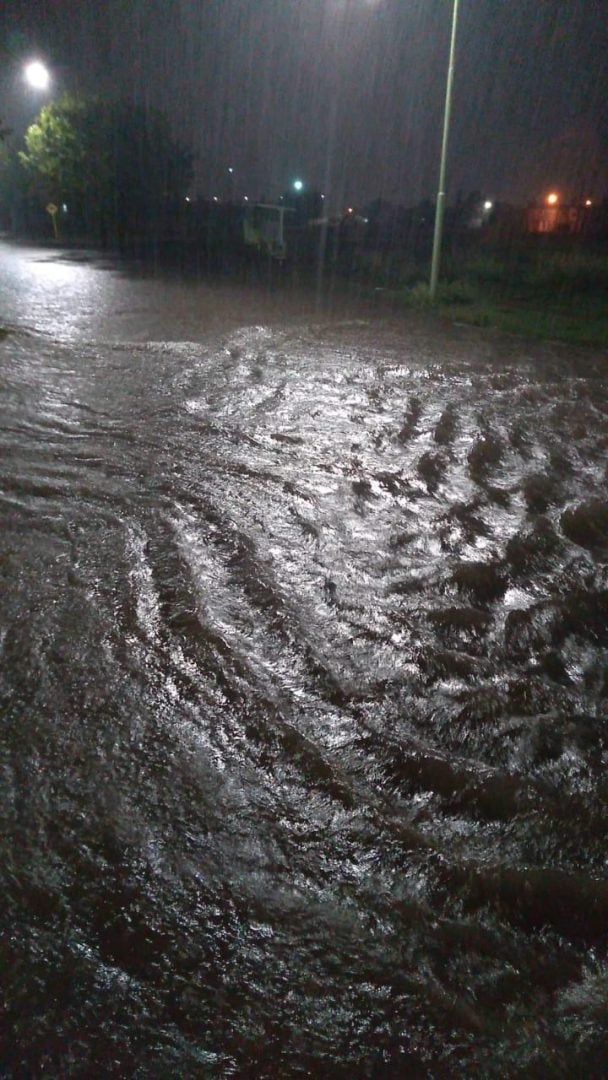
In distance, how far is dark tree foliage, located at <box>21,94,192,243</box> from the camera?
46.8 meters

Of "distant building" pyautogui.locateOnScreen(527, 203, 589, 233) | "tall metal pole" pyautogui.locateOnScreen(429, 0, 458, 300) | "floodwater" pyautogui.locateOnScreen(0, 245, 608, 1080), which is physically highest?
"distant building" pyautogui.locateOnScreen(527, 203, 589, 233)

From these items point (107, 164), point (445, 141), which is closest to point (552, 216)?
point (107, 164)

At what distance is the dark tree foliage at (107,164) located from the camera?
46.8 metres

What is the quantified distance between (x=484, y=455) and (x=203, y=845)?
550cm

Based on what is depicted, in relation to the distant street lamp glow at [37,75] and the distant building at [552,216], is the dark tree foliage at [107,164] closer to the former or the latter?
the distant street lamp glow at [37,75]

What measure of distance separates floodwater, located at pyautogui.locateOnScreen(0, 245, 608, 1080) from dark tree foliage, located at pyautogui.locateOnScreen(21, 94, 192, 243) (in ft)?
146

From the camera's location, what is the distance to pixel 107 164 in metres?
47.6

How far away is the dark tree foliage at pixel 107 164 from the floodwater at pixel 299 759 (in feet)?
146

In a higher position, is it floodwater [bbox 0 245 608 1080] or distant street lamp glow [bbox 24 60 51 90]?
distant street lamp glow [bbox 24 60 51 90]

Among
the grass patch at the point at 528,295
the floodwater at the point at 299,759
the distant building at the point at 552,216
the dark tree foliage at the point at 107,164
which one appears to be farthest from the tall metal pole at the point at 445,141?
the dark tree foliage at the point at 107,164

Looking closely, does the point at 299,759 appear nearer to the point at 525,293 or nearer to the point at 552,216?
the point at 525,293

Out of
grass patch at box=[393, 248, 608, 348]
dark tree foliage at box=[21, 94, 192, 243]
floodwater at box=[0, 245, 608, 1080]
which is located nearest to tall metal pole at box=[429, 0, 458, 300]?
grass patch at box=[393, 248, 608, 348]

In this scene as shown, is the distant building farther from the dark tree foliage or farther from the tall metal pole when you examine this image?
the dark tree foliage

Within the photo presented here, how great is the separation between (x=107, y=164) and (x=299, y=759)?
177 ft
